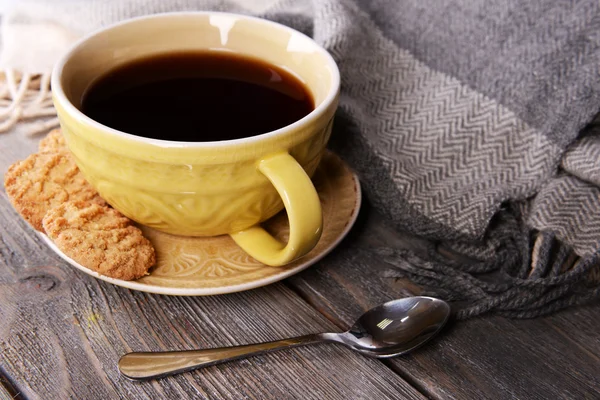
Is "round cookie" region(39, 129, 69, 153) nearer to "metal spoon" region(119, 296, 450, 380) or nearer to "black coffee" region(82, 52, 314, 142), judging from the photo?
"black coffee" region(82, 52, 314, 142)

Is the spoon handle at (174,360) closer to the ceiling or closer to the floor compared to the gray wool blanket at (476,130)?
closer to the floor

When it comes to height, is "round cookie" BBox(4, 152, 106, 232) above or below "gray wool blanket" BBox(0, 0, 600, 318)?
below

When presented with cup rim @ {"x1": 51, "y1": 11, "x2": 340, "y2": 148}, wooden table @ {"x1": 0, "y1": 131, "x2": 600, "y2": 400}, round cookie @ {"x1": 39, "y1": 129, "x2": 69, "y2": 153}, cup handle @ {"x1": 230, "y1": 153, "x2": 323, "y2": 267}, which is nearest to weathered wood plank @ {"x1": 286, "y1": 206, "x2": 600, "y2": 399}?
wooden table @ {"x1": 0, "y1": 131, "x2": 600, "y2": 400}

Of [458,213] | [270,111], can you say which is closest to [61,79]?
[270,111]

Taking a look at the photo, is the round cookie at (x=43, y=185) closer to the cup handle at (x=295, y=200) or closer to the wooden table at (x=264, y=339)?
the wooden table at (x=264, y=339)

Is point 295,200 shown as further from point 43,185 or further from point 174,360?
point 43,185

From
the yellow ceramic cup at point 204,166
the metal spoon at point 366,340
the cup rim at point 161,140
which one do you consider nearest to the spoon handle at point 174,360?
the metal spoon at point 366,340
